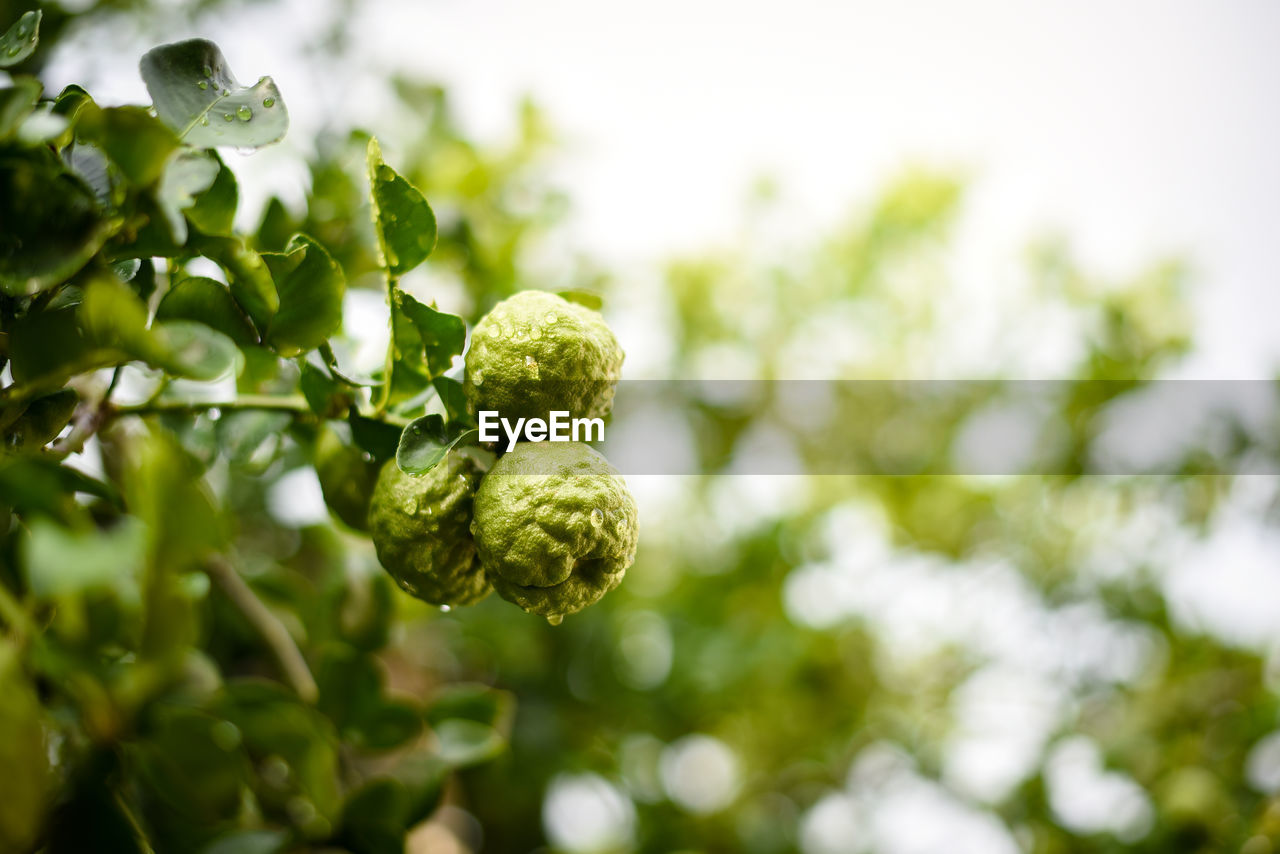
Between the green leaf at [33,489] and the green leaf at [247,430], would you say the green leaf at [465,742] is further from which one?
the green leaf at [33,489]

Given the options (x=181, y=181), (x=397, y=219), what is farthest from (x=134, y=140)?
(x=397, y=219)

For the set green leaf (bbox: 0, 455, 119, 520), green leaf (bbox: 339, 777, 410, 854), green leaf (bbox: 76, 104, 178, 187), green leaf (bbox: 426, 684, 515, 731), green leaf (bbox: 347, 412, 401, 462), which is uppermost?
green leaf (bbox: 76, 104, 178, 187)

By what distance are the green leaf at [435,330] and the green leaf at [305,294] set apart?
0.04 metres

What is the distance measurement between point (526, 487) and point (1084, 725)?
1.83 metres

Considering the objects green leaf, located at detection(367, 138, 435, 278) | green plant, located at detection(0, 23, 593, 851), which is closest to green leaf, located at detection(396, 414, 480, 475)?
green plant, located at detection(0, 23, 593, 851)

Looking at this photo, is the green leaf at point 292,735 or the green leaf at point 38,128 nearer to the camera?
the green leaf at point 38,128

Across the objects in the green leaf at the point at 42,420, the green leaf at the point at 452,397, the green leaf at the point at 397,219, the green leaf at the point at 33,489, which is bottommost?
the green leaf at the point at 33,489

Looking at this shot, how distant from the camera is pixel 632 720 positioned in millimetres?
1745

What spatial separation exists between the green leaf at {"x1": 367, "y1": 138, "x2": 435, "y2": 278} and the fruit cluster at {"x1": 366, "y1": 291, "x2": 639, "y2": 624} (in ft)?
0.21

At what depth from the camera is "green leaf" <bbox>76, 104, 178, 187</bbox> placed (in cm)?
38

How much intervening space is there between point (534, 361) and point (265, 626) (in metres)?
0.55

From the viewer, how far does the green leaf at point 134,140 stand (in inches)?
14.9

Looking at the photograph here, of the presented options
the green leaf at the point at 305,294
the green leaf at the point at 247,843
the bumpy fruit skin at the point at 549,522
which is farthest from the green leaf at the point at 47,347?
the green leaf at the point at 247,843

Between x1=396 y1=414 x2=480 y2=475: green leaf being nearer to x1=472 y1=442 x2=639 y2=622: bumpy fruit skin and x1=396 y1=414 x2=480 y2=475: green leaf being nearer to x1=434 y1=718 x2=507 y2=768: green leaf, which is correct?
x1=472 y1=442 x2=639 y2=622: bumpy fruit skin
